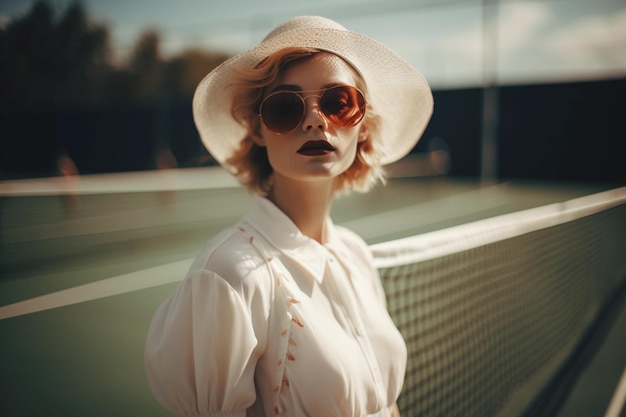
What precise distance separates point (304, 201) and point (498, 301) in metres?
3.41

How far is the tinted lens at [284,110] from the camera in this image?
5.02 feet

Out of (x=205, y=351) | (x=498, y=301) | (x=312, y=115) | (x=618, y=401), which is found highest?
(x=312, y=115)

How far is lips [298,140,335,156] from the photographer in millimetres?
1556

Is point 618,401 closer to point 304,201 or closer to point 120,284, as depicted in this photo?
point 304,201

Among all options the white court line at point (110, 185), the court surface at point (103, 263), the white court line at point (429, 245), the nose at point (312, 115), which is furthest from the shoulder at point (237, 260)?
the white court line at point (110, 185)

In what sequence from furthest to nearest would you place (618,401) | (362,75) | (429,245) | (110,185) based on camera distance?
(110,185), (618,401), (429,245), (362,75)

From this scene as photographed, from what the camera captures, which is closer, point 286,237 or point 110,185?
point 286,237

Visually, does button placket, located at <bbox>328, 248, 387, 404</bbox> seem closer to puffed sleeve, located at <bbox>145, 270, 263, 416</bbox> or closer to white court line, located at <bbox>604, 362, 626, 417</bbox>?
puffed sleeve, located at <bbox>145, 270, 263, 416</bbox>

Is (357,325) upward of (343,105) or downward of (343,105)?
downward

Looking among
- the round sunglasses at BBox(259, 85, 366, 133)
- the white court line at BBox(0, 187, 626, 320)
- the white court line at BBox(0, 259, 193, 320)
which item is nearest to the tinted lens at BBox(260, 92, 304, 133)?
the round sunglasses at BBox(259, 85, 366, 133)

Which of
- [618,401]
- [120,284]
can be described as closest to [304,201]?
[618,401]

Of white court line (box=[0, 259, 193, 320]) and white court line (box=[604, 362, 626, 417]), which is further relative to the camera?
white court line (box=[0, 259, 193, 320])

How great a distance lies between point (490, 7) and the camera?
15.8 m

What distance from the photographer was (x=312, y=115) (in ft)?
5.05
